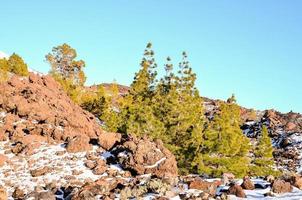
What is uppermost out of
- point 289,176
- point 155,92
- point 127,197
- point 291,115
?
point 291,115

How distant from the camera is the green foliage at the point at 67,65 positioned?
68.8 metres

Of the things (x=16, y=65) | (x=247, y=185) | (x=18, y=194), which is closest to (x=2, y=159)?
(x=18, y=194)

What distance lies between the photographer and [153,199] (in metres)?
18.9

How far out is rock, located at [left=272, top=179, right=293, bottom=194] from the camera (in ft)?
64.1

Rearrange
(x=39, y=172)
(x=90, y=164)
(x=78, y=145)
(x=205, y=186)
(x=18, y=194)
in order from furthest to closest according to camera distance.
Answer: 1. (x=78, y=145)
2. (x=90, y=164)
3. (x=39, y=172)
4. (x=18, y=194)
5. (x=205, y=186)

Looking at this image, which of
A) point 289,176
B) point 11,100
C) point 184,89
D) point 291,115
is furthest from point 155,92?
point 291,115

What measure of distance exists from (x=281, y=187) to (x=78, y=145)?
14.0 meters

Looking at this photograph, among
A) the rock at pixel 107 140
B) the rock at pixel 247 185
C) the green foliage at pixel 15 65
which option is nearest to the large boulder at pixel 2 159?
the rock at pixel 107 140

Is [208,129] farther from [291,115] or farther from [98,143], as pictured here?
[291,115]

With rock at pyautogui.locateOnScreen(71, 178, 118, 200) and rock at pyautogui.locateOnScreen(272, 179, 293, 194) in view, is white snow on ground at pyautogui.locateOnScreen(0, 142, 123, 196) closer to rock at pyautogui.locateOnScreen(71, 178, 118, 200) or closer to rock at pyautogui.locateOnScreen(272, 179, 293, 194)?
rock at pyautogui.locateOnScreen(71, 178, 118, 200)

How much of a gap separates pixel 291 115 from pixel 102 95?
167ft

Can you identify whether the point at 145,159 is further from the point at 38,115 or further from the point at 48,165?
the point at 38,115

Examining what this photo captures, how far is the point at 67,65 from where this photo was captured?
227 feet

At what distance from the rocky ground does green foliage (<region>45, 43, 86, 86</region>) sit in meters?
29.7
